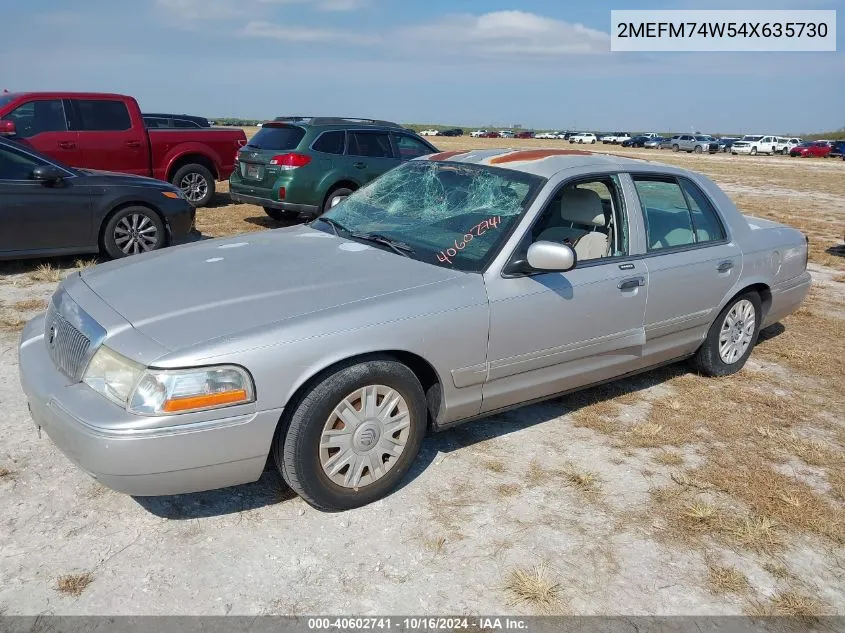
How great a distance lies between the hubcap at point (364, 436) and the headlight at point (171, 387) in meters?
0.45

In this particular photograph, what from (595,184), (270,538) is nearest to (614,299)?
(595,184)

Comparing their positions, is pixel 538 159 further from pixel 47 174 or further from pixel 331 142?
pixel 331 142

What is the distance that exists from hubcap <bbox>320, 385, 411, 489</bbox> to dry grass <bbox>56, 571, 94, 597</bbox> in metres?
1.01

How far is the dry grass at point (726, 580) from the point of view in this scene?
2.96m

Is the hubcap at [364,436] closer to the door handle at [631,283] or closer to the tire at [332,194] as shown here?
the door handle at [631,283]

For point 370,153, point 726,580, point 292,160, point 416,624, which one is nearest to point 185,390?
point 416,624

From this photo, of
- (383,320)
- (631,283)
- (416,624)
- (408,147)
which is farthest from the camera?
(408,147)

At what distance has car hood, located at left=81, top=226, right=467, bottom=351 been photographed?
119 inches

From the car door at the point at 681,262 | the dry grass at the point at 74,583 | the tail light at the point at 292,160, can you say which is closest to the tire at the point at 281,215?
the tail light at the point at 292,160

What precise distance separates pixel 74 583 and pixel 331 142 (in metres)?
8.42

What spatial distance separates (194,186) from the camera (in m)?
12.4

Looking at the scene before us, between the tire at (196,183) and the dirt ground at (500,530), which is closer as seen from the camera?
the dirt ground at (500,530)

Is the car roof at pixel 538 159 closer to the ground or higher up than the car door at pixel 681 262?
higher up

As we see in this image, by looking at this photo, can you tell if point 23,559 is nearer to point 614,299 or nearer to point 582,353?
point 582,353
